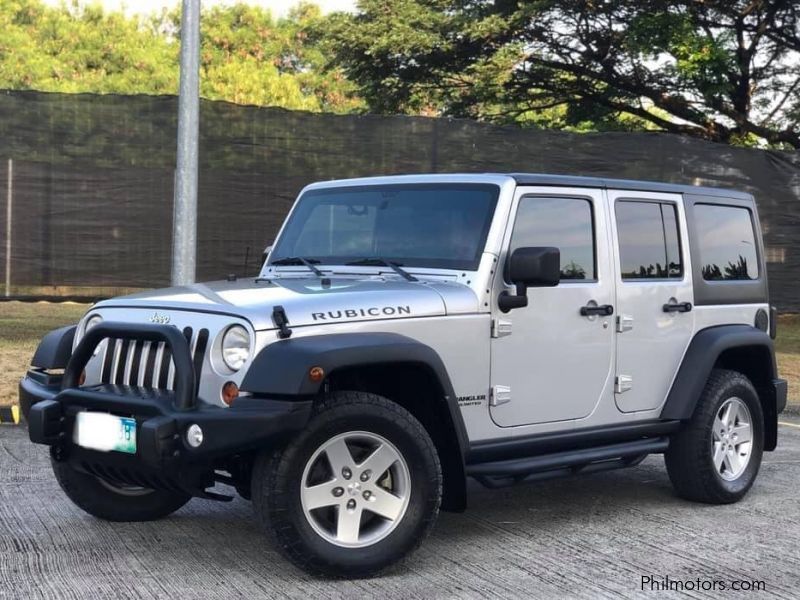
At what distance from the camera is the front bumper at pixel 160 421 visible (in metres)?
4.40

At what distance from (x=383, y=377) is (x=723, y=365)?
2.59 metres

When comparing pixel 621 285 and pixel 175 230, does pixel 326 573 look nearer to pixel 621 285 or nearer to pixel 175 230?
pixel 621 285

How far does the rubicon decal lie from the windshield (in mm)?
566

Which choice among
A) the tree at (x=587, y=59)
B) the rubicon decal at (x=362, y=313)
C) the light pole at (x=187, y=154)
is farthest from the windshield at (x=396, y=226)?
the tree at (x=587, y=59)

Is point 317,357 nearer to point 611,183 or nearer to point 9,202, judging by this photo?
point 611,183

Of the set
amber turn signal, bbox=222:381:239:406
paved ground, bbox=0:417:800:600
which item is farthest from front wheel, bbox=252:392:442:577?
amber turn signal, bbox=222:381:239:406

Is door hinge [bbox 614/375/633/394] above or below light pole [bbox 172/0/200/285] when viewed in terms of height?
below

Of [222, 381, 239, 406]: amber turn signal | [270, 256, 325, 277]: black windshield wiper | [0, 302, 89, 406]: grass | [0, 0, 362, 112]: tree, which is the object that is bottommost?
[0, 302, 89, 406]: grass

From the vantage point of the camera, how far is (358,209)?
236 inches

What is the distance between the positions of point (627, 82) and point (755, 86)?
7.87 ft

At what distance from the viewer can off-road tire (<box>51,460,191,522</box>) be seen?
218 inches

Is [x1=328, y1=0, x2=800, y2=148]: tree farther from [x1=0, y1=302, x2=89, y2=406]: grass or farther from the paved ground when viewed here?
the paved ground

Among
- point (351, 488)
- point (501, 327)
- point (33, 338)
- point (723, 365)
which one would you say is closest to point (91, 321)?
point (351, 488)

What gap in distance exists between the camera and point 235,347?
182 inches
